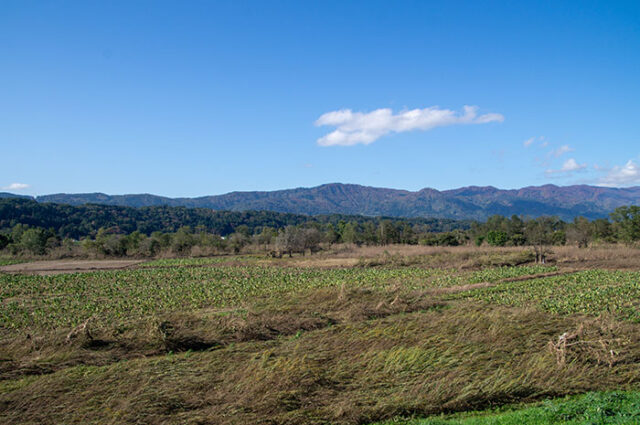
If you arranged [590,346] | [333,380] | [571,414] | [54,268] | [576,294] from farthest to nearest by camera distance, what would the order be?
[54,268] < [576,294] < [590,346] < [333,380] < [571,414]

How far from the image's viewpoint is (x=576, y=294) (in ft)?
73.1

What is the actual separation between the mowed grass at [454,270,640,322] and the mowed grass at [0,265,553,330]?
12.3 feet

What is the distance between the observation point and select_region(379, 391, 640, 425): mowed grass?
25.0ft

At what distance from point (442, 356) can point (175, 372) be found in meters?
6.99

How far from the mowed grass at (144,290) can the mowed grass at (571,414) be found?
12.3 metres

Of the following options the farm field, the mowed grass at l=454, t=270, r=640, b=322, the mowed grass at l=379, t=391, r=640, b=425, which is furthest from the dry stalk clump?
the mowed grass at l=454, t=270, r=640, b=322

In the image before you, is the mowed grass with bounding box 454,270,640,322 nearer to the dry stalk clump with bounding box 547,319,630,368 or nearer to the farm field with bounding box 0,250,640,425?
the farm field with bounding box 0,250,640,425

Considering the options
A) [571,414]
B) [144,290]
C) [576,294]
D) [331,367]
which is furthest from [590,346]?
[144,290]

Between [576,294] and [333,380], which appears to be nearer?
[333,380]

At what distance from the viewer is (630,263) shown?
121 feet

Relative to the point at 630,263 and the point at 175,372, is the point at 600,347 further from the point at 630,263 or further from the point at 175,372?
the point at 630,263

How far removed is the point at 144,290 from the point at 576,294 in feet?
89.9

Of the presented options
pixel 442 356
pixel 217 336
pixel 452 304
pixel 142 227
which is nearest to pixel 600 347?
pixel 442 356

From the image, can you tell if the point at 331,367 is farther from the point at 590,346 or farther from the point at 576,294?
the point at 576,294
